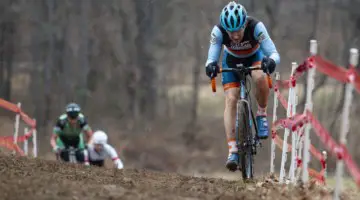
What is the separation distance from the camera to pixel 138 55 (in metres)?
36.1

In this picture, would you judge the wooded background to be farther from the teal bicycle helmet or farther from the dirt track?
the teal bicycle helmet

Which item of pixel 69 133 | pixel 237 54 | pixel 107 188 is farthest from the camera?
pixel 69 133

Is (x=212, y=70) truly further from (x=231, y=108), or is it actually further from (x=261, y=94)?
(x=261, y=94)

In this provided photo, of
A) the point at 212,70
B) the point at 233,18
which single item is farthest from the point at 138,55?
the point at 233,18

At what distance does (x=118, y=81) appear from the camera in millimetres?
36844

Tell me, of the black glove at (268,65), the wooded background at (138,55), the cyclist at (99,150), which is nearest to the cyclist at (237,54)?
the black glove at (268,65)

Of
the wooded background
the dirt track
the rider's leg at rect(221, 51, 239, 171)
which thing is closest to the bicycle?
the rider's leg at rect(221, 51, 239, 171)

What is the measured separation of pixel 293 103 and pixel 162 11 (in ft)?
90.0

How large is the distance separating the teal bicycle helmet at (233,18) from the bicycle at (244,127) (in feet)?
1.63

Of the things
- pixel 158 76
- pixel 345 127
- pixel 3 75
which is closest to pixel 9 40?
pixel 3 75

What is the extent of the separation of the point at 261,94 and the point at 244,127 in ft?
2.46

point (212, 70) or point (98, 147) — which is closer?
point (212, 70)

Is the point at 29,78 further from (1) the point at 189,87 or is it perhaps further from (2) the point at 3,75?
(1) the point at 189,87

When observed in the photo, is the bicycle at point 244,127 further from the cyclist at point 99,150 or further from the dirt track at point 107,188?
the cyclist at point 99,150
